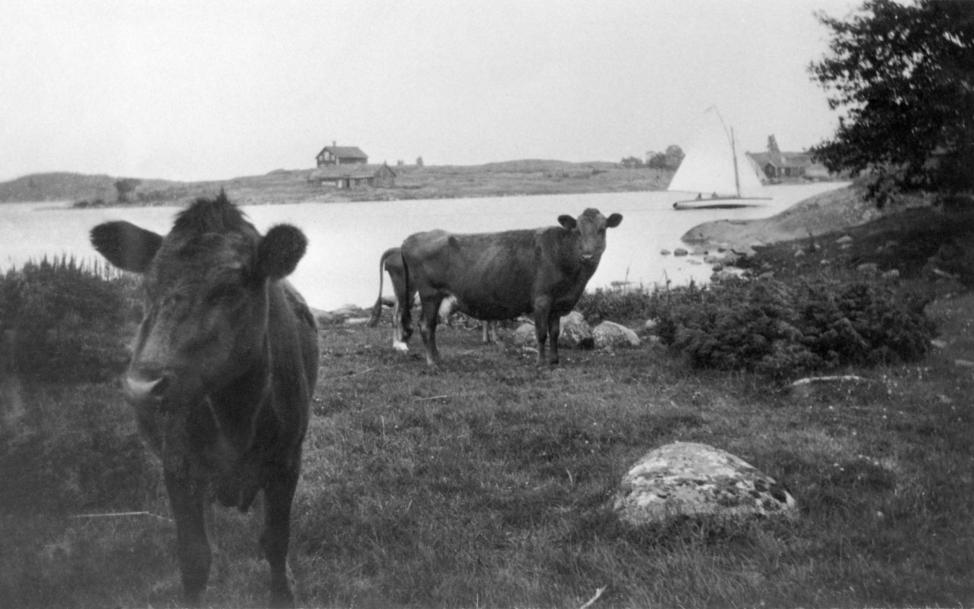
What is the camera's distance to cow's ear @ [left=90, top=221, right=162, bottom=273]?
4031 millimetres

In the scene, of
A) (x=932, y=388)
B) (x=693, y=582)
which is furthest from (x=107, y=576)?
(x=932, y=388)

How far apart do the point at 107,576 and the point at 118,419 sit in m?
1.49

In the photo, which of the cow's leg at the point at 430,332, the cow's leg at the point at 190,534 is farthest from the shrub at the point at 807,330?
the cow's leg at the point at 190,534

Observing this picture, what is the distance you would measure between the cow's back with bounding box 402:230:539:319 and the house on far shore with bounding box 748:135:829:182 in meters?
3.89

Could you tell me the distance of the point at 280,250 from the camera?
3.94 meters

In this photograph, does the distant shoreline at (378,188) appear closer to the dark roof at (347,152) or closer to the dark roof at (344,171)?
the dark roof at (344,171)

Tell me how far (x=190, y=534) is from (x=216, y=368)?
128cm

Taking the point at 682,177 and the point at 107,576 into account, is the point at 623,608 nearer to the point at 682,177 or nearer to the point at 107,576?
the point at 107,576

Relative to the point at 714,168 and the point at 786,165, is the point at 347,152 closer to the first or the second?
the point at 714,168

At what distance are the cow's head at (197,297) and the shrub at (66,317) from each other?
2253mm

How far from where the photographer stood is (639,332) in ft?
49.1

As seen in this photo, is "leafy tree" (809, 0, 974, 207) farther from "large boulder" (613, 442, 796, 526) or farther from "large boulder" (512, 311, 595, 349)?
"large boulder" (613, 442, 796, 526)

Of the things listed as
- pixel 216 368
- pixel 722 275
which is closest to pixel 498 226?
pixel 722 275

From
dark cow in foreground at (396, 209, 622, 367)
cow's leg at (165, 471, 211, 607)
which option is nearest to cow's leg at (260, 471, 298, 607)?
cow's leg at (165, 471, 211, 607)
